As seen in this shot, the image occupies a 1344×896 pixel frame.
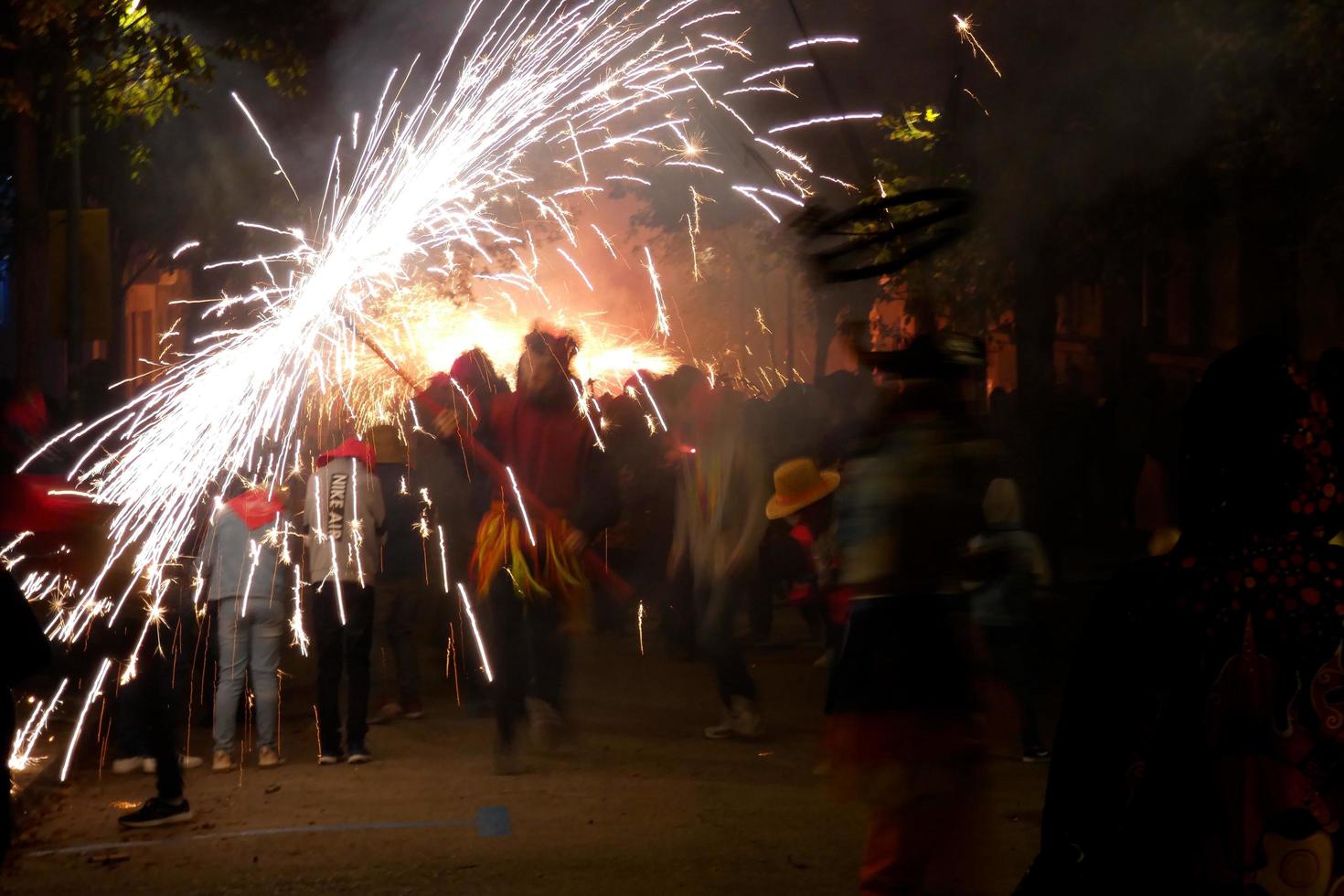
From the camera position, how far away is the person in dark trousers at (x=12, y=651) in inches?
173

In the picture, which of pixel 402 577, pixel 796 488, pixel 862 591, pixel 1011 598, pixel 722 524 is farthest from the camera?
pixel 402 577

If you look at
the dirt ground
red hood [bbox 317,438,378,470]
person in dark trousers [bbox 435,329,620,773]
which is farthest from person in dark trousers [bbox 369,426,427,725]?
person in dark trousers [bbox 435,329,620,773]

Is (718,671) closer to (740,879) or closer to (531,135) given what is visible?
(740,879)

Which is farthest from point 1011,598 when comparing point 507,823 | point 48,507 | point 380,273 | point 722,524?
point 380,273

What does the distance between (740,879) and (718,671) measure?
2801 millimetres

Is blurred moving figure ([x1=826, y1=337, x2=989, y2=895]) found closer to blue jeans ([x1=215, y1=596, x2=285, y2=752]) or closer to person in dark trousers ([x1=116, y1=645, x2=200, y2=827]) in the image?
person in dark trousers ([x1=116, y1=645, x2=200, y2=827])

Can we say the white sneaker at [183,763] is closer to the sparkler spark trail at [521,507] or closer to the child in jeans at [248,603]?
the child in jeans at [248,603]

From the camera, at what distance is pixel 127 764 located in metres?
8.38

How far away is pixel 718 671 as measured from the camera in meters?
8.99

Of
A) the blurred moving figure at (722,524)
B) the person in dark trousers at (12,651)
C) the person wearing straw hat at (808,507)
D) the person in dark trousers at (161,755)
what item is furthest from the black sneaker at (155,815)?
the person wearing straw hat at (808,507)

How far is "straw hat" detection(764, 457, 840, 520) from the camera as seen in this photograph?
9406 millimetres

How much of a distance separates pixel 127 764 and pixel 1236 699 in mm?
6994

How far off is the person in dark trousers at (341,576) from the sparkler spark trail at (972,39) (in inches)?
275

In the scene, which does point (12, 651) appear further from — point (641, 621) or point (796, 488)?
point (641, 621)
